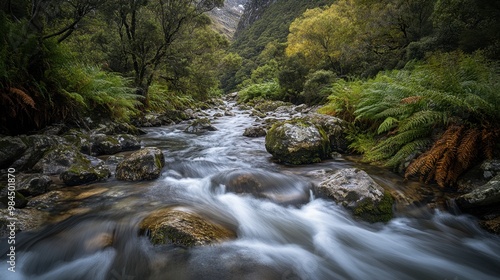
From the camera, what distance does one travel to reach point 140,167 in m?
4.54

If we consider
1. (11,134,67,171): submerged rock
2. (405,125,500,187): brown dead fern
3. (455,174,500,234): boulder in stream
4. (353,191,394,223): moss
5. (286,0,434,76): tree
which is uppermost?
(286,0,434,76): tree

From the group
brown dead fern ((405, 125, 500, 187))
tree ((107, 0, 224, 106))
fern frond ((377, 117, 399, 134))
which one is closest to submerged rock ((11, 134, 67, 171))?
fern frond ((377, 117, 399, 134))

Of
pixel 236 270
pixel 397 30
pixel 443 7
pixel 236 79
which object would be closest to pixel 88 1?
pixel 236 270

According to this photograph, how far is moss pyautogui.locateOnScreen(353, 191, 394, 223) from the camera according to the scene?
3.37 metres

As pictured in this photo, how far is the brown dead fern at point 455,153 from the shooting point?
3.74 meters

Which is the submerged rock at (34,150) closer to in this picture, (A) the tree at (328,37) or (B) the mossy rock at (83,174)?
(B) the mossy rock at (83,174)

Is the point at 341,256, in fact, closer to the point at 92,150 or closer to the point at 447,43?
the point at 92,150

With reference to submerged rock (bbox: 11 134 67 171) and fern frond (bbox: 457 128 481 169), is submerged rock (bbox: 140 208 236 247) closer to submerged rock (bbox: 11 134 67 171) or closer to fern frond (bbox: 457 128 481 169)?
submerged rock (bbox: 11 134 67 171)

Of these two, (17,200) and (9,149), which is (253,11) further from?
(17,200)

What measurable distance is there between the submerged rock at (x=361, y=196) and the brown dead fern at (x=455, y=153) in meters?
0.94

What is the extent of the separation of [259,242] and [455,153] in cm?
326

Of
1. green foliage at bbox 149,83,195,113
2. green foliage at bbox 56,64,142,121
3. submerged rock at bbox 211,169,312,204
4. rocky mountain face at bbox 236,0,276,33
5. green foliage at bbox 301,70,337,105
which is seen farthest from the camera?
rocky mountain face at bbox 236,0,276,33

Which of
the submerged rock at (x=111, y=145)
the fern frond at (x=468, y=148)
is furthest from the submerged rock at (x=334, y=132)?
the submerged rock at (x=111, y=145)

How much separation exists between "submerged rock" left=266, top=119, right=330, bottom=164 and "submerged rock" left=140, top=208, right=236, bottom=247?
2.72 meters
